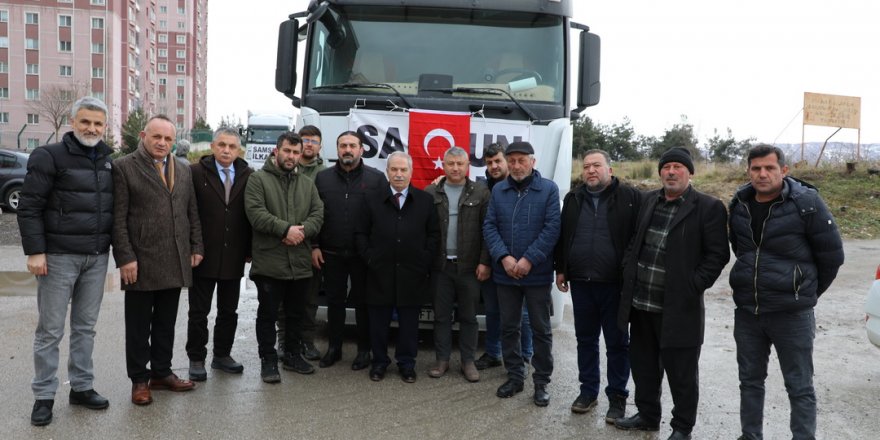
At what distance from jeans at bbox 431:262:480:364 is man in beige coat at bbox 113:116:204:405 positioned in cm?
187

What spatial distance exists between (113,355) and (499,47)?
4.31 metres

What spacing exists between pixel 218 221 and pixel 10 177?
44.9 ft

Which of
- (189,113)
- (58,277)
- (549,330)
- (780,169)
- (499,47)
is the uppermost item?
(189,113)

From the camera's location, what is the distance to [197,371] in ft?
17.5

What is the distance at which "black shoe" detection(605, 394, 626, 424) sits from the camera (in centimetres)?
468

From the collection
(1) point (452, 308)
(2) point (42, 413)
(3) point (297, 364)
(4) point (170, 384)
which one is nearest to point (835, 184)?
(1) point (452, 308)

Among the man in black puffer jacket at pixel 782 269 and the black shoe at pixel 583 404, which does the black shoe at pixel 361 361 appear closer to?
the black shoe at pixel 583 404

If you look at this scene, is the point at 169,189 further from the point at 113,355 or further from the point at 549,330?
the point at 549,330

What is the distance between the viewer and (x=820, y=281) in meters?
3.94

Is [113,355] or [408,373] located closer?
[408,373]

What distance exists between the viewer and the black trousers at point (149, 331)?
15.8ft

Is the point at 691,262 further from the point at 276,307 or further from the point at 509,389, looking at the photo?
the point at 276,307

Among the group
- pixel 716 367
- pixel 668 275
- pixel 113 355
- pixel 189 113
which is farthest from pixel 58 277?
pixel 189 113

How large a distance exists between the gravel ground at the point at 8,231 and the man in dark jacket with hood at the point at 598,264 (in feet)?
38.6
